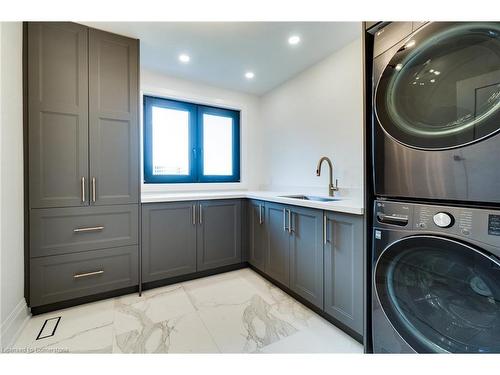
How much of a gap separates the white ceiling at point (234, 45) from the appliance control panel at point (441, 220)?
154 cm

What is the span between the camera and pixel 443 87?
0.93 meters

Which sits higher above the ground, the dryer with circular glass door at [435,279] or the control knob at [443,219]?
the control knob at [443,219]

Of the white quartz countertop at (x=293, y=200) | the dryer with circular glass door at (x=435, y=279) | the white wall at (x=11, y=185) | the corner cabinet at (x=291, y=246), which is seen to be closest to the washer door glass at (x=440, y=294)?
the dryer with circular glass door at (x=435, y=279)

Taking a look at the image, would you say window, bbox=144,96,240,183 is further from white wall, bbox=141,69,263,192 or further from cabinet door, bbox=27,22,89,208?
cabinet door, bbox=27,22,89,208

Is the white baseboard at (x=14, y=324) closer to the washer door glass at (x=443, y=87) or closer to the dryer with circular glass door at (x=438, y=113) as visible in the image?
the dryer with circular glass door at (x=438, y=113)

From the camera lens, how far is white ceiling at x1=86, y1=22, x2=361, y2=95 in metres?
1.79

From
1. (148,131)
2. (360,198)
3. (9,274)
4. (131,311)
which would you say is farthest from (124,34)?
(360,198)

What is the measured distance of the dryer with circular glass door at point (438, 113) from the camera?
2.69 feet

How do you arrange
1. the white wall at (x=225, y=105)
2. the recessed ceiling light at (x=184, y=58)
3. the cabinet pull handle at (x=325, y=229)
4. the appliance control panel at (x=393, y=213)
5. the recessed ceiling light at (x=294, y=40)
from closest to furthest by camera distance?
A: the appliance control panel at (x=393, y=213) < the cabinet pull handle at (x=325, y=229) < the recessed ceiling light at (x=294, y=40) < the recessed ceiling light at (x=184, y=58) < the white wall at (x=225, y=105)

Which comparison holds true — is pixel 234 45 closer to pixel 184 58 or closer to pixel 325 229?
pixel 184 58

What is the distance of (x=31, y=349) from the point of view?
52.9 inches

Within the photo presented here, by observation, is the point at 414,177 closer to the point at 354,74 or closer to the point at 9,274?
the point at 354,74

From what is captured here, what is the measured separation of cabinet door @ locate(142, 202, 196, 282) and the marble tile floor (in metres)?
0.21
